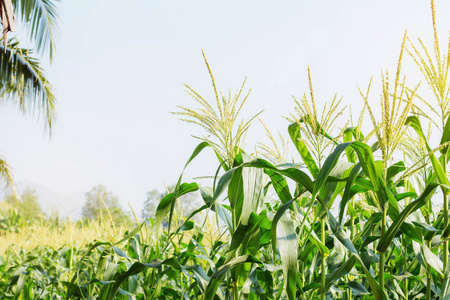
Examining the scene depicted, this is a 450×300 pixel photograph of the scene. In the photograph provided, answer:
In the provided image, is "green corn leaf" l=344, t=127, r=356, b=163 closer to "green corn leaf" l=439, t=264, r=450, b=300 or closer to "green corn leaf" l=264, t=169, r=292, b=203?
"green corn leaf" l=264, t=169, r=292, b=203

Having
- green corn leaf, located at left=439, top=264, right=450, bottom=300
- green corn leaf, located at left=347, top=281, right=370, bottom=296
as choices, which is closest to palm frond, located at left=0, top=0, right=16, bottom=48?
green corn leaf, located at left=347, top=281, right=370, bottom=296

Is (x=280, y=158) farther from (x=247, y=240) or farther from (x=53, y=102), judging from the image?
(x=53, y=102)

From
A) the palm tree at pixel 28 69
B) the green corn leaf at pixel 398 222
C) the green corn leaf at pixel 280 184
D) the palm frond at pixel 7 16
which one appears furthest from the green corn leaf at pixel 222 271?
the palm tree at pixel 28 69

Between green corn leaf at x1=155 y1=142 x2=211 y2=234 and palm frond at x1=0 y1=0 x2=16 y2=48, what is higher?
palm frond at x1=0 y1=0 x2=16 y2=48

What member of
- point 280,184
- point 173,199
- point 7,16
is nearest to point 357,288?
point 280,184

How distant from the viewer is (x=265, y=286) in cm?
139

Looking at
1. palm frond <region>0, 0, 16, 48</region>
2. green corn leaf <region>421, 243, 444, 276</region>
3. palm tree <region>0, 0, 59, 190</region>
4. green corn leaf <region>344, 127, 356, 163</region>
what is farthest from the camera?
palm tree <region>0, 0, 59, 190</region>

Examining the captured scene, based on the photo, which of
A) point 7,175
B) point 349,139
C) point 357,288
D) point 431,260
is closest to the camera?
point 431,260

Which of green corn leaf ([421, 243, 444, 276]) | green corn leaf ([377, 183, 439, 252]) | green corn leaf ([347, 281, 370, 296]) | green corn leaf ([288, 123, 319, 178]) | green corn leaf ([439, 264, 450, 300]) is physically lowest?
green corn leaf ([347, 281, 370, 296])

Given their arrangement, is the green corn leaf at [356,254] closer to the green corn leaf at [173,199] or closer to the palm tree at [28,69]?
the green corn leaf at [173,199]

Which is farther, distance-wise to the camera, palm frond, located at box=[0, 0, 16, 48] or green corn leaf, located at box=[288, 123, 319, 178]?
palm frond, located at box=[0, 0, 16, 48]

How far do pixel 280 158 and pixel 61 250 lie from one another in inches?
74.1

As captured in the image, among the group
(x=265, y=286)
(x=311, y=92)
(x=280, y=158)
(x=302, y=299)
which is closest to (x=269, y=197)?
(x=280, y=158)

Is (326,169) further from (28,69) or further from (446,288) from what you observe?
(28,69)
